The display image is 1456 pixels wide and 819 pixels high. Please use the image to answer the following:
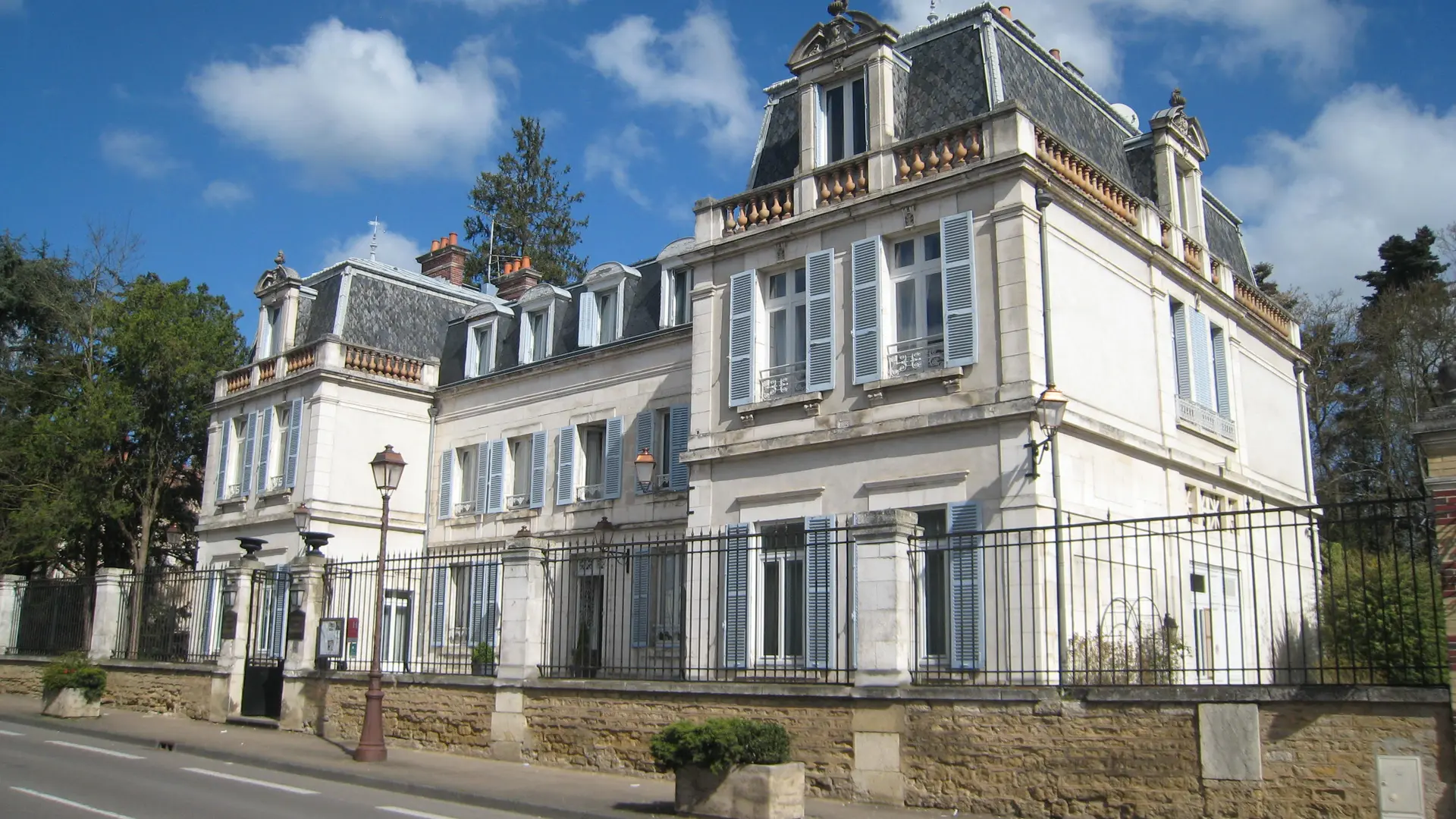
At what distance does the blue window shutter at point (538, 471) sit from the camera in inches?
963

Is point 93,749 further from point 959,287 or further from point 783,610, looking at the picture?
point 959,287

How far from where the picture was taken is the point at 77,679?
19.8 m

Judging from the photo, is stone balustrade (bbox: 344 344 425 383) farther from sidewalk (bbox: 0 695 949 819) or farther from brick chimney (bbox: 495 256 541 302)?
sidewalk (bbox: 0 695 949 819)

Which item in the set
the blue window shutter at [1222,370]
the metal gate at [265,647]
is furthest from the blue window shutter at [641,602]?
the blue window shutter at [1222,370]

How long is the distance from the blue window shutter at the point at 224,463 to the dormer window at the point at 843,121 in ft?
→ 60.3

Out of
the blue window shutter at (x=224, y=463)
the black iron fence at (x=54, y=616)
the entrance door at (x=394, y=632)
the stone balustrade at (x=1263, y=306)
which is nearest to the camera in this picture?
the entrance door at (x=394, y=632)

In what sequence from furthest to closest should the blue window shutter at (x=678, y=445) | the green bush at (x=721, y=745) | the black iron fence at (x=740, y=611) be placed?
the blue window shutter at (x=678, y=445), the black iron fence at (x=740, y=611), the green bush at (x=721, y=745)

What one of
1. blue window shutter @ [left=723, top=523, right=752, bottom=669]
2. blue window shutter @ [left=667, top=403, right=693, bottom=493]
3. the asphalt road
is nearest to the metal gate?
the asphalt road

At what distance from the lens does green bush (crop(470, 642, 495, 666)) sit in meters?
16.8

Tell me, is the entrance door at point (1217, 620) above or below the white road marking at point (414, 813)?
above

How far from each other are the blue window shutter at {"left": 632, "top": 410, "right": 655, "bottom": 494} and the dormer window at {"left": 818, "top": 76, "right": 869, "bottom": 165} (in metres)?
6.73

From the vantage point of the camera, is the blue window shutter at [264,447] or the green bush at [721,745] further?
the blue window shutter at [264,447]

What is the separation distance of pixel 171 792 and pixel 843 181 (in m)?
11.7

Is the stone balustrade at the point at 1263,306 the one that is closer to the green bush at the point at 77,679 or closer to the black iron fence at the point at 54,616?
the green bush at the point at 77,679
